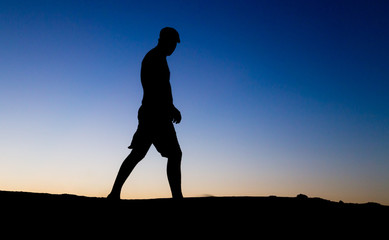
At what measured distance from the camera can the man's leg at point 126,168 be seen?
425 cm

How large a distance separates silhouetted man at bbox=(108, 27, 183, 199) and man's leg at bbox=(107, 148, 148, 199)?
133 millimetres

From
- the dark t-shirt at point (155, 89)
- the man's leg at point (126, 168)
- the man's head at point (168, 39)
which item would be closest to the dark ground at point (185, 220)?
the man's leg at point (126, 168)

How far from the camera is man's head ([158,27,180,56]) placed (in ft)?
15.5

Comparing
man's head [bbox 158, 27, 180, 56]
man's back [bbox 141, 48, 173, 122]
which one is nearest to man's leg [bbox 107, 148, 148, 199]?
man's back [bbox 141, 48, 173, 122]

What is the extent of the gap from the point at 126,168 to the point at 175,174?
2.36ft

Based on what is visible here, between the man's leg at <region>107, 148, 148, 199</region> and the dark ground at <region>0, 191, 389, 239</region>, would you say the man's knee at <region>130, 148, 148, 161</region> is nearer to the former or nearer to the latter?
the man's leg at <region>107, 148, 148, 199</region>

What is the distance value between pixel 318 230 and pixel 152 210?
66.9 inches

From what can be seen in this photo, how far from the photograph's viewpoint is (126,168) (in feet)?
14.1

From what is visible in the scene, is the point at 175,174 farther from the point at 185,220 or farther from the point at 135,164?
the point at 185,220

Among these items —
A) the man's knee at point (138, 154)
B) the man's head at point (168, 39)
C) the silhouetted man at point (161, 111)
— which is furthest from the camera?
the man's head at point (168, 39)

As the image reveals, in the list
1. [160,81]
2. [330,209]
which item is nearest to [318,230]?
[330,209]

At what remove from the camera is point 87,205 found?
3.76 meters

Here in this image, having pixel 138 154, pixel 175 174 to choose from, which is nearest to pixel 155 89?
pixel 138 154

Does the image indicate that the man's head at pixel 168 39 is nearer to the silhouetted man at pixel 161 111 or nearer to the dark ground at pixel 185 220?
the silhouetted man at pixel 161 111
